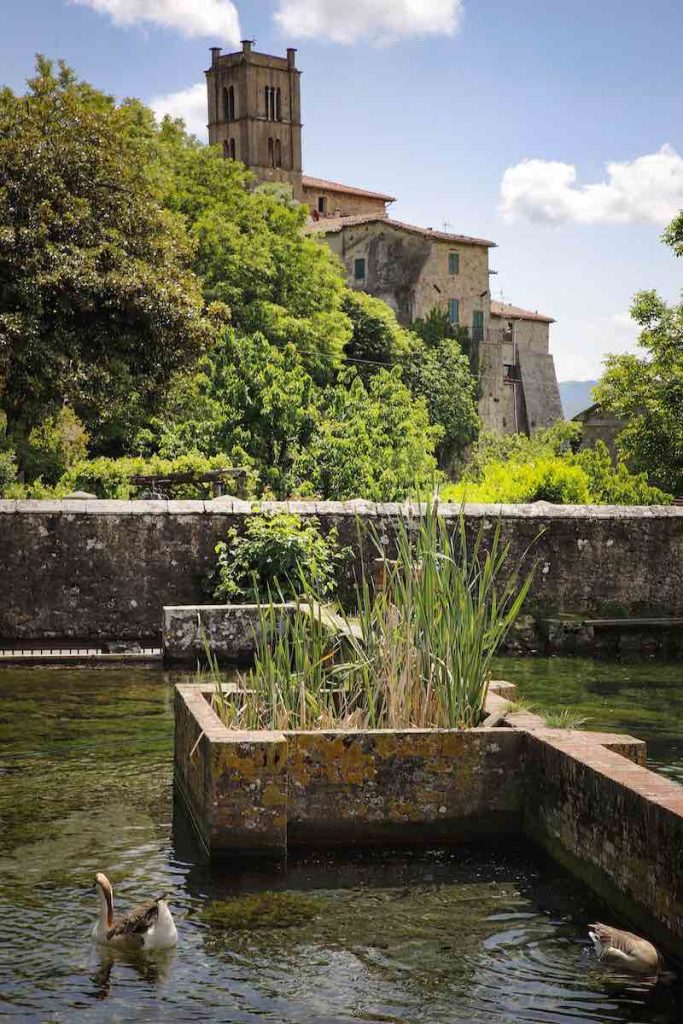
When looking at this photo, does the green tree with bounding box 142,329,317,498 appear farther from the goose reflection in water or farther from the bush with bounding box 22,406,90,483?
the goose reflection in water

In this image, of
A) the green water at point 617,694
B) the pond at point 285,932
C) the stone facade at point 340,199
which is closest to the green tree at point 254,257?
the green water at point 617,694

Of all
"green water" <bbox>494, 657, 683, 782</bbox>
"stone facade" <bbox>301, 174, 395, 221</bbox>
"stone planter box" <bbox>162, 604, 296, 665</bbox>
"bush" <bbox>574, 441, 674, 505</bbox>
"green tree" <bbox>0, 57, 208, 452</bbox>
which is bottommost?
"green water" <bbox>494, 657, 683, 782</bbox>

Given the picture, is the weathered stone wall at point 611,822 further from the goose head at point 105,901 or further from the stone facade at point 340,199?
the stone facade at point 340,199

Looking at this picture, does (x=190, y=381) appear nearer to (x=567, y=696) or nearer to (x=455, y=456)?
(x=567, y=696)

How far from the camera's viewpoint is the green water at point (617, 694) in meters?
9.47

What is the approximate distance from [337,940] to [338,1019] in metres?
0.83

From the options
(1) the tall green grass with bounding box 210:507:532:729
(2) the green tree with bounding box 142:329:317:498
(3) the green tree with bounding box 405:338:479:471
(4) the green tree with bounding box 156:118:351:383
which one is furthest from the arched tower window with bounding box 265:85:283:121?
(1) the tall green grass with bounding box 210:507:532:729

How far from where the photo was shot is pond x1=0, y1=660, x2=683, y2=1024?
4836 millimetres

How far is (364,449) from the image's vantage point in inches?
1134

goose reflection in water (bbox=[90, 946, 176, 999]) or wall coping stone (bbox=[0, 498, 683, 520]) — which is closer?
goose reflection in water (bbox=[90, 946, 176, 999])

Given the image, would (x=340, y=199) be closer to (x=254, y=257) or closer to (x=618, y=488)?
(x=254, y=257)

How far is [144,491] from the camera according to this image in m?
20.6

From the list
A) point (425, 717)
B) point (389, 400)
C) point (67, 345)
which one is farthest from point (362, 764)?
point (389, 400)

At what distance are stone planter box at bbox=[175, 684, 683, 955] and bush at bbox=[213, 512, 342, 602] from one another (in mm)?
6166
